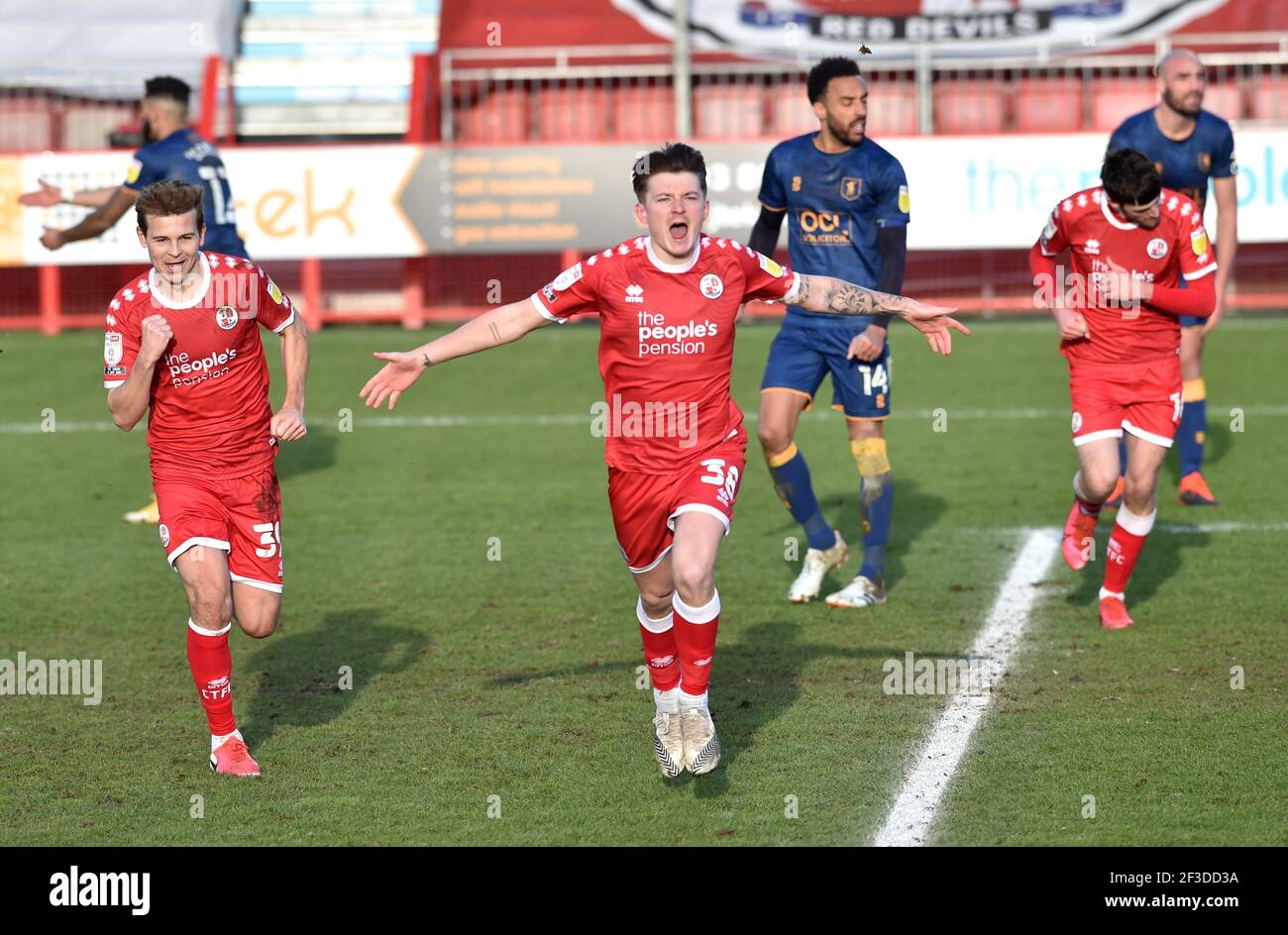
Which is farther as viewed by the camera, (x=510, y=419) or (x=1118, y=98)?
(x=1118, y=98)

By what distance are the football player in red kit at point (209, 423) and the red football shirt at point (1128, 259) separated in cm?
359

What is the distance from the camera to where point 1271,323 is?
18.9m

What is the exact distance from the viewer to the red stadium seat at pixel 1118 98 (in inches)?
864

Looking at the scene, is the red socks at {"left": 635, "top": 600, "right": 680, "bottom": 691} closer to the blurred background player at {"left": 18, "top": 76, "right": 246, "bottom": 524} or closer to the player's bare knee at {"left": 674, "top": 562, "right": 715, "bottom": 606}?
the player's bare knee at {"left": 674, "top": 562, "right": 715, "bottom": 606}

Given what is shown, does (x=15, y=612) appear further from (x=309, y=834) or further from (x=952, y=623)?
(x=952, y=623)

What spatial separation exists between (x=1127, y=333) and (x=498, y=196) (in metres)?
12.3

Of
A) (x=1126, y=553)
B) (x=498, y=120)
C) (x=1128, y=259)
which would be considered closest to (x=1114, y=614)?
(x=1126, y=553)

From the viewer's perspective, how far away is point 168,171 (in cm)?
1038

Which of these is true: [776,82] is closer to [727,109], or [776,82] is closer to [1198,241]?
[727,109]

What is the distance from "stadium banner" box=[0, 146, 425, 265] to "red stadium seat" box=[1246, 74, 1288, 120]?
1026cm

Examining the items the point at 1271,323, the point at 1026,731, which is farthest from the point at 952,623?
the point at 1271,323

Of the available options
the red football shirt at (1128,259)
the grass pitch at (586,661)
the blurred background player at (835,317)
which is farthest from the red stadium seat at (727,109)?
the red football shirt at (1128,259)
